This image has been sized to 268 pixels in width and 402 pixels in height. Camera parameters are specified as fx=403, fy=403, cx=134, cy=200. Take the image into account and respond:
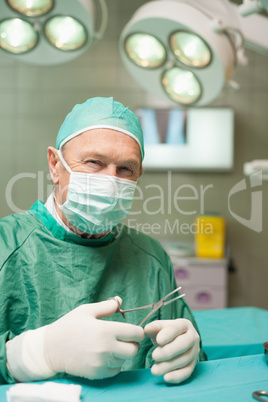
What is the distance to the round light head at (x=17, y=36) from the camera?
5.02 ft

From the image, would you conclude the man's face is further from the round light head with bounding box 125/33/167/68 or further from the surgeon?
the round light head with bounding box 125/33/167/68

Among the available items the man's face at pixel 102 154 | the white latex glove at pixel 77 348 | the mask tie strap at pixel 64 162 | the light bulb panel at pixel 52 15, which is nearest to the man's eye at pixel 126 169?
the man's face at pixel 102 154

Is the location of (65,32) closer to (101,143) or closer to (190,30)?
(190,30)

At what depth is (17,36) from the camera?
1.57 metres

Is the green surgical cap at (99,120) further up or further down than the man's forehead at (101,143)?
further up

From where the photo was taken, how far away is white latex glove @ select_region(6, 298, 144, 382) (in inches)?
35.8

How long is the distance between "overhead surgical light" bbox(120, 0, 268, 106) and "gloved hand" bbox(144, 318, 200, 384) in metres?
→ 0.97

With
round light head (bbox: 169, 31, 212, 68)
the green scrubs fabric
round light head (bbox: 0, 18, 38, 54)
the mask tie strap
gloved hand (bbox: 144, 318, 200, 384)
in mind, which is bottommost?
gloved hand (bbox: 144, 318, 200, 384)

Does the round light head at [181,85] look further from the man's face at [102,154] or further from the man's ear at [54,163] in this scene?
the man's ear at [54,163]

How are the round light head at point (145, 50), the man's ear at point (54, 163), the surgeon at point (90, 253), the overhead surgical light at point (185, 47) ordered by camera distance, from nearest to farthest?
the surgeon at point (90, 253)
the man's ear at point (54, 163)
the overhead surgical light at point (185, 47)
the round light head at point (145, 50)

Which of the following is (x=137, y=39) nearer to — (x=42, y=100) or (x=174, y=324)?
(x=174, y=324)

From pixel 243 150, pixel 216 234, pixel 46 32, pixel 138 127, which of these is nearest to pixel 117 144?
pixel 138 127

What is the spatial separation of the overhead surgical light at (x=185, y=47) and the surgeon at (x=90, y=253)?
42 centimetres

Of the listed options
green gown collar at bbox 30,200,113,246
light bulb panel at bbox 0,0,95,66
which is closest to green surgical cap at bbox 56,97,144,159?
green gown collar at bbox 30,200,113,246
